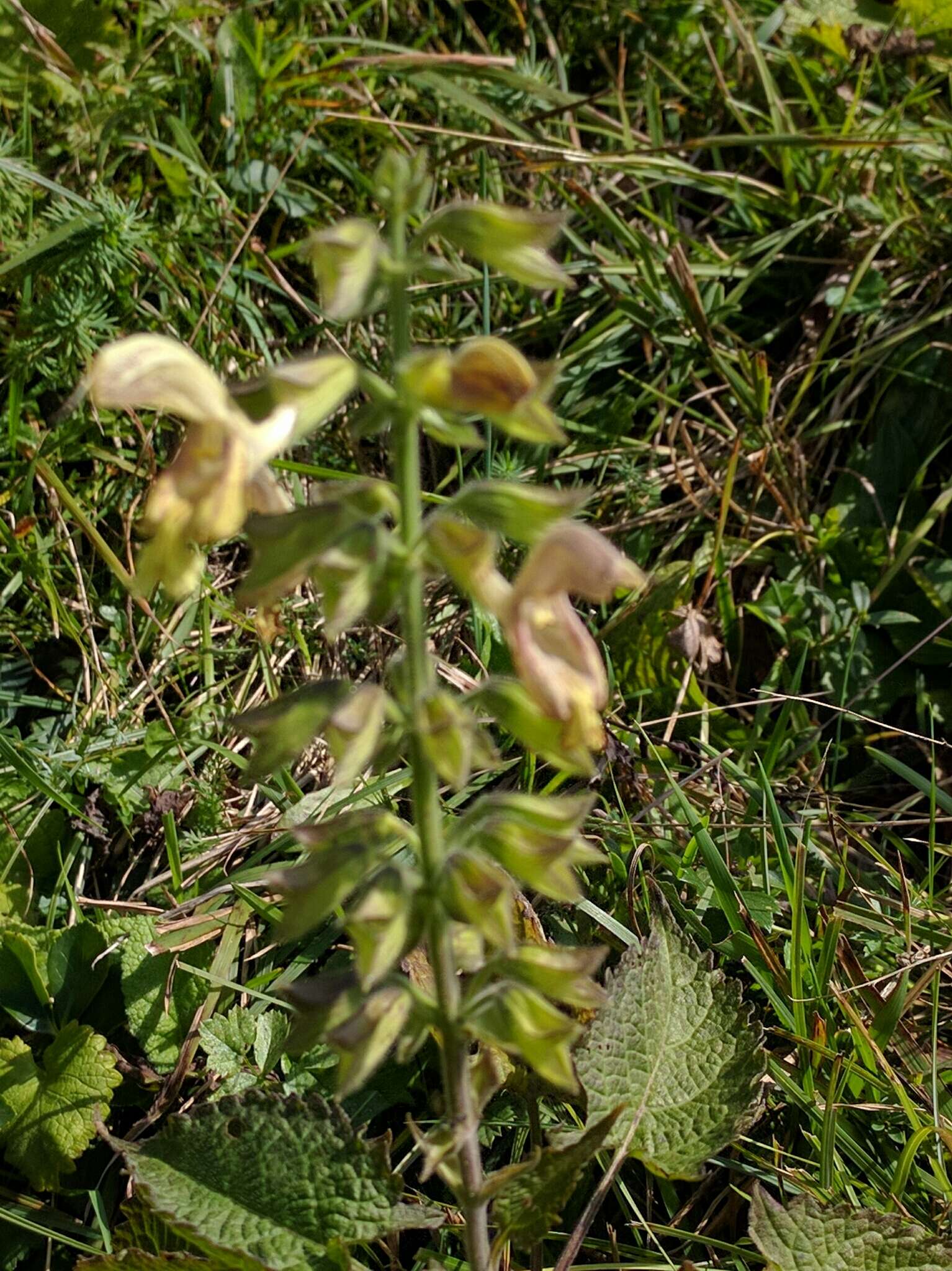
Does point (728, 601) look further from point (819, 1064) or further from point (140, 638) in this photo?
point (140, 638)

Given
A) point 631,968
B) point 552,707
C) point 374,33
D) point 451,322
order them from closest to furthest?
point 552,707 < point 631,968 < point 451,322 < point 374,33

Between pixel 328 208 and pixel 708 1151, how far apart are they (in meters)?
2.95

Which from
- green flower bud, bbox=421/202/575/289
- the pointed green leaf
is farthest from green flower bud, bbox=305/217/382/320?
the pointed green leaf

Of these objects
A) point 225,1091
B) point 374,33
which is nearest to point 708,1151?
point 225,1091

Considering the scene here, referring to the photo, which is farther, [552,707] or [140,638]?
[140,638]

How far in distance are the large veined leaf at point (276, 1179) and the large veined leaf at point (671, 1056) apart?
43cm

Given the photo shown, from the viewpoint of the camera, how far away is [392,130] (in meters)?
3.93

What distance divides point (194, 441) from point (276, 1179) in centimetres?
134

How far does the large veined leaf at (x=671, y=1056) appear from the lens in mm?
2303

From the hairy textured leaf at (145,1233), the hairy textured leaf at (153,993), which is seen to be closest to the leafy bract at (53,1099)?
the hairy textured leaf at (153,993)

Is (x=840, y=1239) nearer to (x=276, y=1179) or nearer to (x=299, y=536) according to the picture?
(x=276, y=1179)

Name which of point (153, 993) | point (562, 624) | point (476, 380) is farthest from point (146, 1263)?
point (476, 380)

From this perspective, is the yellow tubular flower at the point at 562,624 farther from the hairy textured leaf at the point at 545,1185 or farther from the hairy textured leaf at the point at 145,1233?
the hairy textured leaf at the point at 145,1233

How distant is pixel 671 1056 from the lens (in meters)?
2.45
